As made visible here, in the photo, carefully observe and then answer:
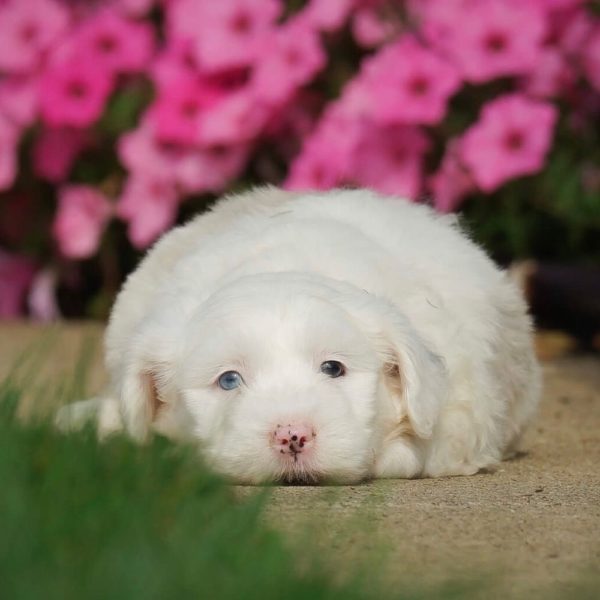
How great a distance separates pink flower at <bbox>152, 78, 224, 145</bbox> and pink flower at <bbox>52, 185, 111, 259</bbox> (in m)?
0.71

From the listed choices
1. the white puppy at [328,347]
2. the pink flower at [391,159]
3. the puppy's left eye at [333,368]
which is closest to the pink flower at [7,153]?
the pink flower at [391,159]

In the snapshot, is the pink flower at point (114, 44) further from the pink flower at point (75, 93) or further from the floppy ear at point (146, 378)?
the floppy ear at point (146, 378)

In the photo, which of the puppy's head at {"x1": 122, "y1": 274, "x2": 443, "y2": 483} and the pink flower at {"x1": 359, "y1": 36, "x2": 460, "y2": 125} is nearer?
the puppy's head at {"x1": 122, "y1": 274, "x2": 443, "y2": 483}

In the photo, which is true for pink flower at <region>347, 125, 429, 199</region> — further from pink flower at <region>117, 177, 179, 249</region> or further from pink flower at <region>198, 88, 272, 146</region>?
pink flower at <region>117, 177, 179, 249</region>

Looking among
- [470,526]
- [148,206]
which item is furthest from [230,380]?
[148,206]

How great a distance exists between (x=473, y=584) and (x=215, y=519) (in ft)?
1.82

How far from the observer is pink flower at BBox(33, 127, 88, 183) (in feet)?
28.2

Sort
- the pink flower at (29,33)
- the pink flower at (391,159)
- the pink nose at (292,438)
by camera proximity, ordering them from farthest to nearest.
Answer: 1. the pink flower at (29,33)
2. the pink flower at (391,159)
3. the pink nose at (292,438)

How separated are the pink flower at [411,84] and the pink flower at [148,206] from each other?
145 centimetres

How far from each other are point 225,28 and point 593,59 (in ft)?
6.83

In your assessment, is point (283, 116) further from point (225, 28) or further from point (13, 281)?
point (13, 281)

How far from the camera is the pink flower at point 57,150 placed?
860cm

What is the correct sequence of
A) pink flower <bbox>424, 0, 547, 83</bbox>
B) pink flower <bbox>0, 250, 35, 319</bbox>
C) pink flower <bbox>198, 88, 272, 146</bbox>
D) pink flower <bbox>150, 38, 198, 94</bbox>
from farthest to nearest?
pink flower <bbox>0, 250, 35, 319</bbox>
pink flower <bbox>150, 38, 198, 94</bbox>
pink flower <bbox>198, 88, 272, 146</bbox>
pink flower <bbox>424, 0, 547, 83</bbox>

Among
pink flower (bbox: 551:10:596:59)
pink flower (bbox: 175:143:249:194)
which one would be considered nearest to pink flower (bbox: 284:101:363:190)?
pink flower (bbox: 175:143:249:194)
